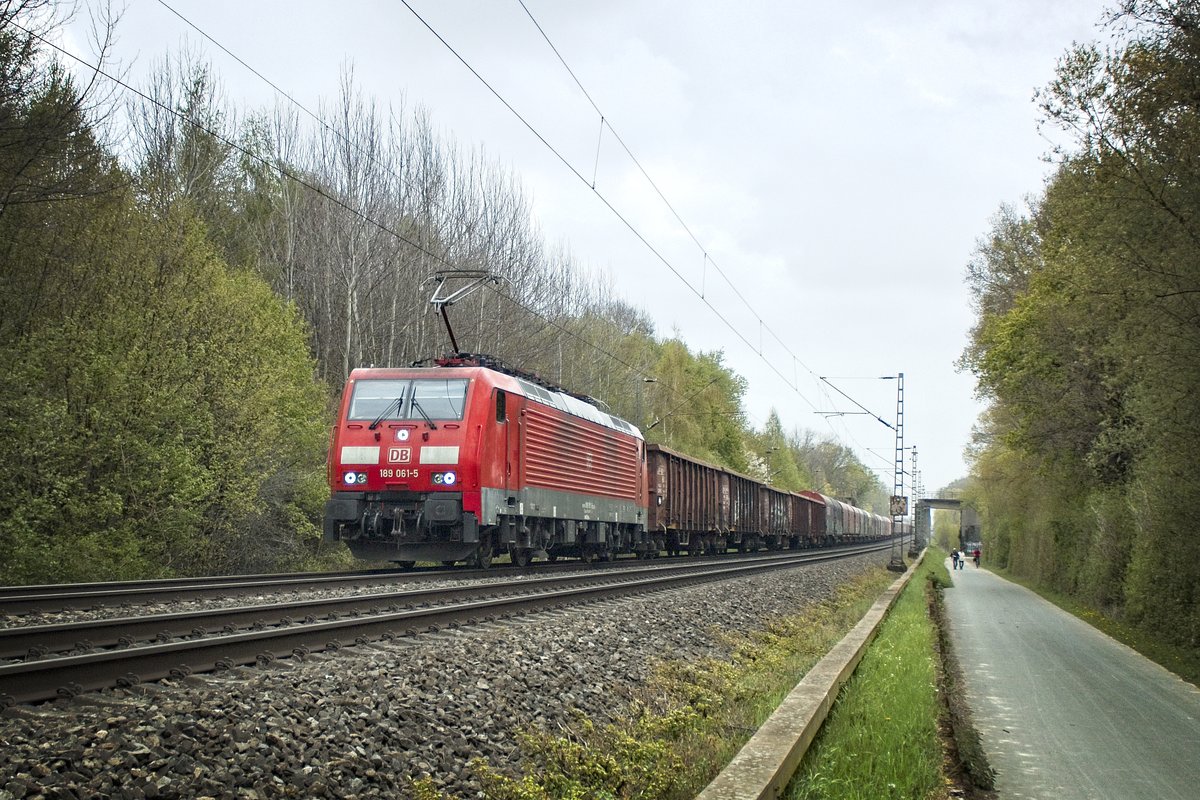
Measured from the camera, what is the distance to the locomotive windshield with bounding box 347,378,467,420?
55.4 feet

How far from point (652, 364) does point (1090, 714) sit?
5243cm

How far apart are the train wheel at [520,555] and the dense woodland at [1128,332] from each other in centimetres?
1068

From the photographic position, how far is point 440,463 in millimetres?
16453

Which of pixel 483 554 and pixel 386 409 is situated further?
pixel 483 554

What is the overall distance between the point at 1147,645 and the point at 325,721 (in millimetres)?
13634

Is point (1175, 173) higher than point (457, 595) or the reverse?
higher

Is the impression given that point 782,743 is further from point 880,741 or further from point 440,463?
point 440,463

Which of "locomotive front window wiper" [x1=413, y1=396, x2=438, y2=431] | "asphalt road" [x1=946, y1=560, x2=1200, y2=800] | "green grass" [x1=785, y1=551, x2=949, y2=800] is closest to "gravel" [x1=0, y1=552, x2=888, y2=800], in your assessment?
"green grass" [x1=785, y1=551, x2=949, y2=800]

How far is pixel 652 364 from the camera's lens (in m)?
60.8

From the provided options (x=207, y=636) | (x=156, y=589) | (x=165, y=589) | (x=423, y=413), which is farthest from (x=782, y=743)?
(x=423, y=413)

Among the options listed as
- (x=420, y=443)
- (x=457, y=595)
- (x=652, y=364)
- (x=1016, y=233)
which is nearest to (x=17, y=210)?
(x=420, y=443)

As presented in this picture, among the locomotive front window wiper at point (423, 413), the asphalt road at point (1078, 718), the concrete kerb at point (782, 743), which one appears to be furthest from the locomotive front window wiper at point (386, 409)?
the concrete kerb at point (782, 743)

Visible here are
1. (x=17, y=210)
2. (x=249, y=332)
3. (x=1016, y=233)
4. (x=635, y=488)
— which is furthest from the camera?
(x=1016, y=233)

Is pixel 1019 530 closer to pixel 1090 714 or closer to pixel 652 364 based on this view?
pixel 652 364
